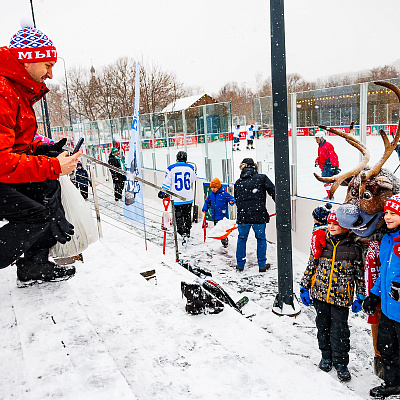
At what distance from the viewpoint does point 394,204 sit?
8.33 feet

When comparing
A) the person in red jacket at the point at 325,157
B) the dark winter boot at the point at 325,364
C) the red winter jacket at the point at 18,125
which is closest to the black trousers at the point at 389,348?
the dark winter boot at the point at 325,364

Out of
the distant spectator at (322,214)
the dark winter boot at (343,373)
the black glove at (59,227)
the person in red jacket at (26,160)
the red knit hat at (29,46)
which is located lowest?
the dark winter boot at (343,373)

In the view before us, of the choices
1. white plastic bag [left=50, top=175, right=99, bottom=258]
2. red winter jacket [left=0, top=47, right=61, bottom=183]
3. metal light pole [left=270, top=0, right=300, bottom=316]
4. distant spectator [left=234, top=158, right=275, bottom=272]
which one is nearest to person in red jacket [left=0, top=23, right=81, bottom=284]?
red winter jacket [left=0, top=47, right=61, bottom=183]

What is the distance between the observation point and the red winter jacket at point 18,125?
6.18 feet

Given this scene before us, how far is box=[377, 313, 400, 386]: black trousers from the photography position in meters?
2.73

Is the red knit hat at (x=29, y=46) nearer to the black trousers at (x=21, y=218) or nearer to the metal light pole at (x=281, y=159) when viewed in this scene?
the black trousers at (x=21, y=218)

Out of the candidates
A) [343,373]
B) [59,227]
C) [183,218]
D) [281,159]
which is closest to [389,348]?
[343,373]

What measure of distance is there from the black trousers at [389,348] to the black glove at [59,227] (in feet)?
7.95

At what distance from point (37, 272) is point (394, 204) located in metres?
2.85

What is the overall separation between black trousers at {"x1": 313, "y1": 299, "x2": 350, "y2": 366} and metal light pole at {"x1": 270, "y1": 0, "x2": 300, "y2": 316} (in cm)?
115

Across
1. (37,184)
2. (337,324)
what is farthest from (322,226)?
(37,184)

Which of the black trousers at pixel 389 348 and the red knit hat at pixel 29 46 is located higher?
the red knit hat at pixel 29 46

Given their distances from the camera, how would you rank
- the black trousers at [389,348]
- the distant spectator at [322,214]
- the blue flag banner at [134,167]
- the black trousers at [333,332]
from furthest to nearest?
the blue flag banner at [134,167], the distant spectator at [322,214], the black trousers at [333,332], the black trousers at [389,348]

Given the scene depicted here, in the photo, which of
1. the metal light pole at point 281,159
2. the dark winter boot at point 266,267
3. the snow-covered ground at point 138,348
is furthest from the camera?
the dark winter boot at point 266,267
